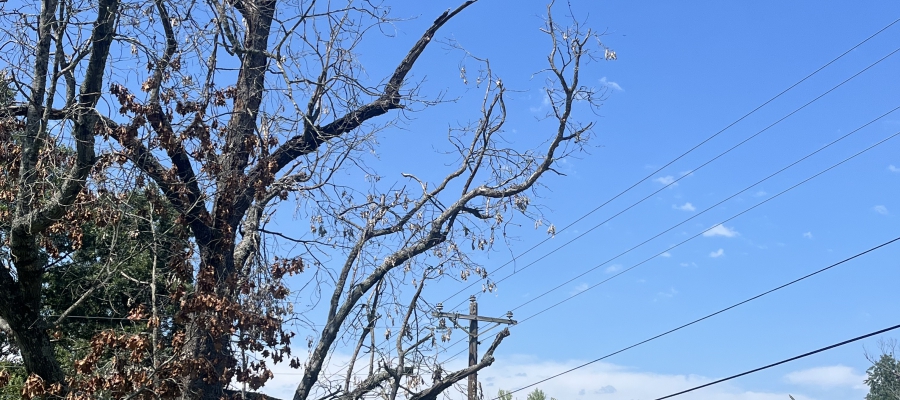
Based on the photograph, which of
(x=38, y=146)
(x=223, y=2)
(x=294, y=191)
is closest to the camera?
(x=38, y=146)

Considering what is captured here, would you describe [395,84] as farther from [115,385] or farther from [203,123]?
[115,385]

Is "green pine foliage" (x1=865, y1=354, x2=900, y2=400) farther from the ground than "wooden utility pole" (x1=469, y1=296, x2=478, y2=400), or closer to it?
farther from the ground

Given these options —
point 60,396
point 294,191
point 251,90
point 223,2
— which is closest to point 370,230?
point 294,191

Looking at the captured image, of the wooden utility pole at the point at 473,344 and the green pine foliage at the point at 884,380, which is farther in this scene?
the green pine foliage at the point at 884,380

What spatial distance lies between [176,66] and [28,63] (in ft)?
4.55

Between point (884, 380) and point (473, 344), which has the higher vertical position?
point (884, 380)

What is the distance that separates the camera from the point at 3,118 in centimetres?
915

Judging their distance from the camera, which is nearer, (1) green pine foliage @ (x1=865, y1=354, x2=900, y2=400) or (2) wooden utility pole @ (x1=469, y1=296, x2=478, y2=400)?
(2) wooden utility pole @ (x1=469, y1=296, x2=478, y2=400)

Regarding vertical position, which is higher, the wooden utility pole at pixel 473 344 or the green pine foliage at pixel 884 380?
the green pine foliage at pixel 884 380

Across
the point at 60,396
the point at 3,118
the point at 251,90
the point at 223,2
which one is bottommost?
the point at 60,396

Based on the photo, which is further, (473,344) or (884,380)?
(884,380)

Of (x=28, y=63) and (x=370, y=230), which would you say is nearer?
(x=28, y=63)

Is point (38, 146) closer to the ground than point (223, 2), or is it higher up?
closer to the ground

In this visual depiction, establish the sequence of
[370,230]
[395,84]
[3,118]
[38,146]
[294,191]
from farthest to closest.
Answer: [370,230]
[395,84]
[294,191]
[3,118]
[38,146]
